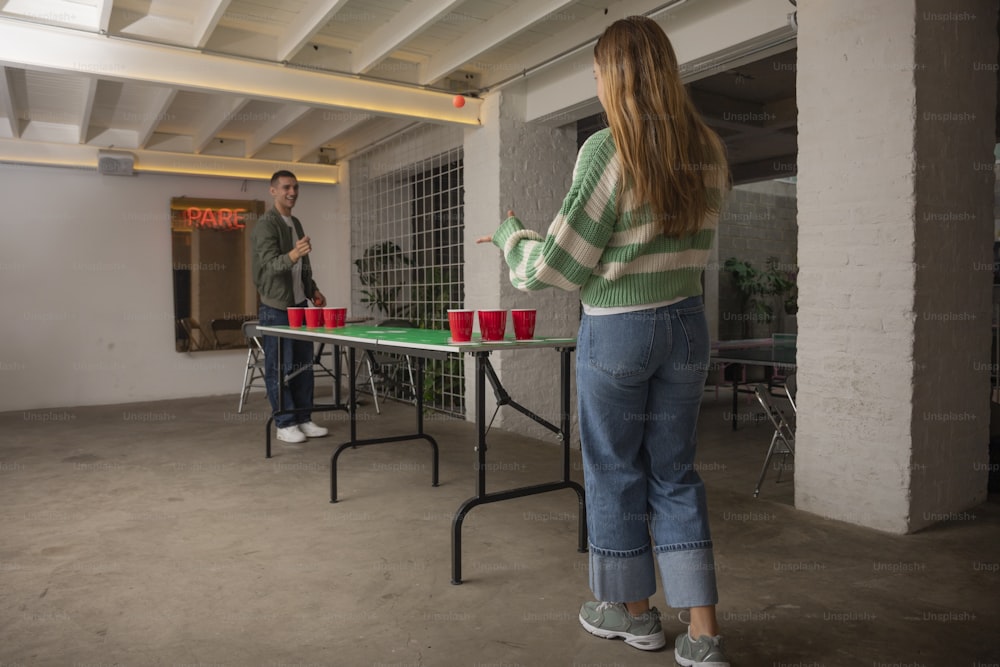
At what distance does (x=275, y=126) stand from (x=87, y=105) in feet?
5.01

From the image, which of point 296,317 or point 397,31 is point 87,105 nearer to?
point 397,31

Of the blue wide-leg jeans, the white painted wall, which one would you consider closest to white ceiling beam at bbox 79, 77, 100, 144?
the white painted wall

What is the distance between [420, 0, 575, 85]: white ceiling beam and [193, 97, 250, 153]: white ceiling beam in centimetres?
153

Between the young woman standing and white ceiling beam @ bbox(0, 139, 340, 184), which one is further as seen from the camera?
white ceiling beam @ bbox(0, 139, 340, 184)

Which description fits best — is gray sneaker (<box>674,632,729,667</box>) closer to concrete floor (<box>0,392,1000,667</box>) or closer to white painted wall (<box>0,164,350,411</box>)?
concrete floor (<box>0,392,1000,667</box>)

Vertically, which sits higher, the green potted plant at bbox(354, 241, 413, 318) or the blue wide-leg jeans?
the green potted plant at bbox(354, 241, 413, 318)

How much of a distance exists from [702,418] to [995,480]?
277 centimetres

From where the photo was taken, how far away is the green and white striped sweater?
5.85 ft

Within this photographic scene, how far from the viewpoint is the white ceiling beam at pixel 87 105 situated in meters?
5.17

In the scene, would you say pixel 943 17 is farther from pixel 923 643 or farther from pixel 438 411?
pixel 438 411

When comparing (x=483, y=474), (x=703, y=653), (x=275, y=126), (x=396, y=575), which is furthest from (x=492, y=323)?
(x=275, y=126)

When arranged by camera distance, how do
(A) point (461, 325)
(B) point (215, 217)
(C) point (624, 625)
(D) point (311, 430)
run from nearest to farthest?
(C) point (624, 625), (A) point (461, 325), (D) point (311, 430), (B) point (215, 217)

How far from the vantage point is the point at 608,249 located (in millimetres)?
1840

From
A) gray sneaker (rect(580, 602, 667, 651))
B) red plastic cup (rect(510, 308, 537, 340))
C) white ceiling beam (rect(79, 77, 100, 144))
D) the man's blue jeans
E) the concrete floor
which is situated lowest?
the concrete floor
